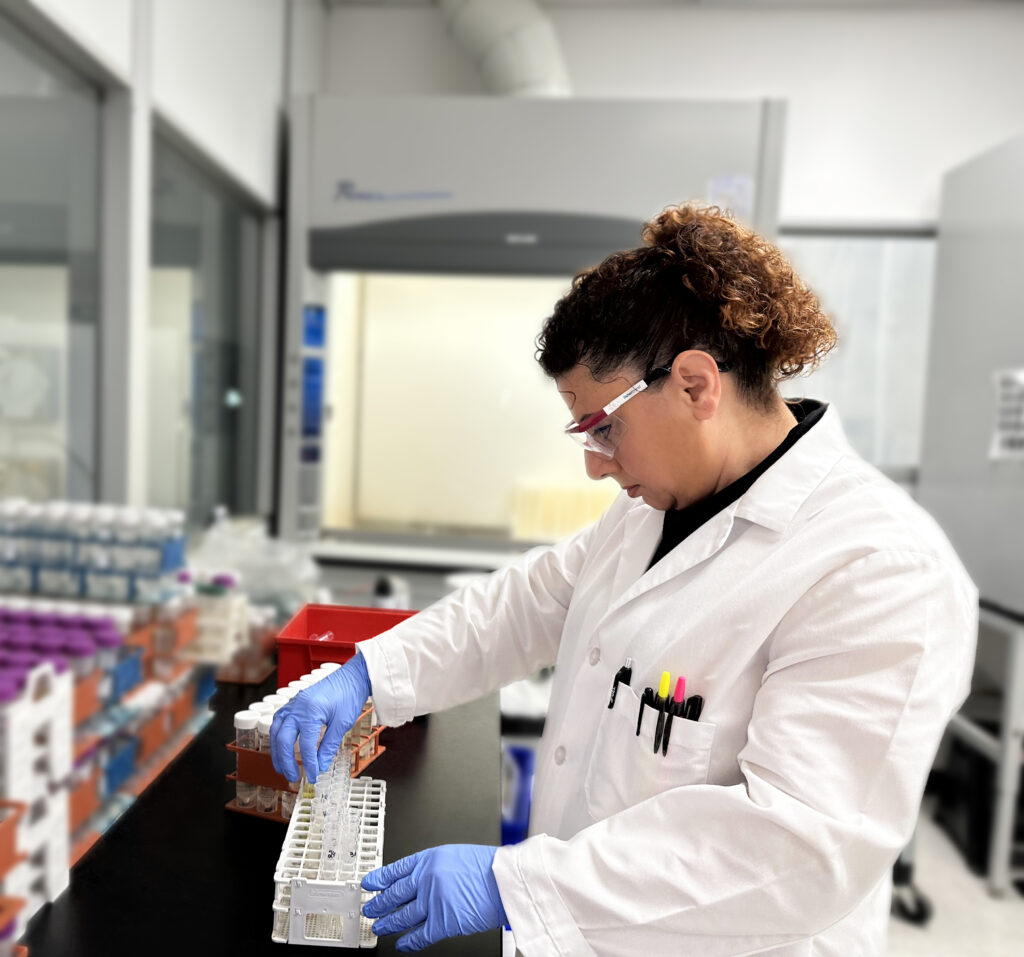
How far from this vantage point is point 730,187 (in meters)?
2.72

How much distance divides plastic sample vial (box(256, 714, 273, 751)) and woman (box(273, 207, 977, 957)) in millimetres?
46

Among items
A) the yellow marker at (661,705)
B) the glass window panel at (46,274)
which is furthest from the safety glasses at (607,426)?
the glass window panel at (46,274)

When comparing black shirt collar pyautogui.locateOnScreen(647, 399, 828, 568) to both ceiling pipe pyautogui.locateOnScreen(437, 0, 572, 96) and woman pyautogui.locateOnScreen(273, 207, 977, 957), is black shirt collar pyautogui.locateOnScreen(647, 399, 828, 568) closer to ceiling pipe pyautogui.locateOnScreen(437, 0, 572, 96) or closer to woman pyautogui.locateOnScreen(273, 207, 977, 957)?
woman pyautogui.locateOnScreen(273, 207, 977, 957)

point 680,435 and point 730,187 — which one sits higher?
point 730,187

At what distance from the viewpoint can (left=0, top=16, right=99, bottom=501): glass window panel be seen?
1.52 m

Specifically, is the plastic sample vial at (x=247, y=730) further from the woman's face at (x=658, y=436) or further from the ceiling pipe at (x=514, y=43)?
the ceiling pipe at (x=514, y=43)

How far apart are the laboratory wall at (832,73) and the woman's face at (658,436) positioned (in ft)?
8.73

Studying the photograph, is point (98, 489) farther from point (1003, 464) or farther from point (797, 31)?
point (797, 31)

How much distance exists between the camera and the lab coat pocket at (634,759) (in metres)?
0.79

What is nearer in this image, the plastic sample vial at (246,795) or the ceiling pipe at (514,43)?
the plastic sample vial at (246,795)

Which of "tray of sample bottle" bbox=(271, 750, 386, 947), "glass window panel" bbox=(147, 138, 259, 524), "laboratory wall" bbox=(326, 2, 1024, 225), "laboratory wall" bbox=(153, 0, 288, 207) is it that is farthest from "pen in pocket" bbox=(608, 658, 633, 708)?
"laboratory wall" bbox=(326, 2, 1024, 225)

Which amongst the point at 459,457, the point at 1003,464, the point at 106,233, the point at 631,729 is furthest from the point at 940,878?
the point at 106,233

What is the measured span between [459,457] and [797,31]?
203 cm

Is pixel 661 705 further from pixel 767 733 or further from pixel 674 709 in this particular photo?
pixel 767 733
